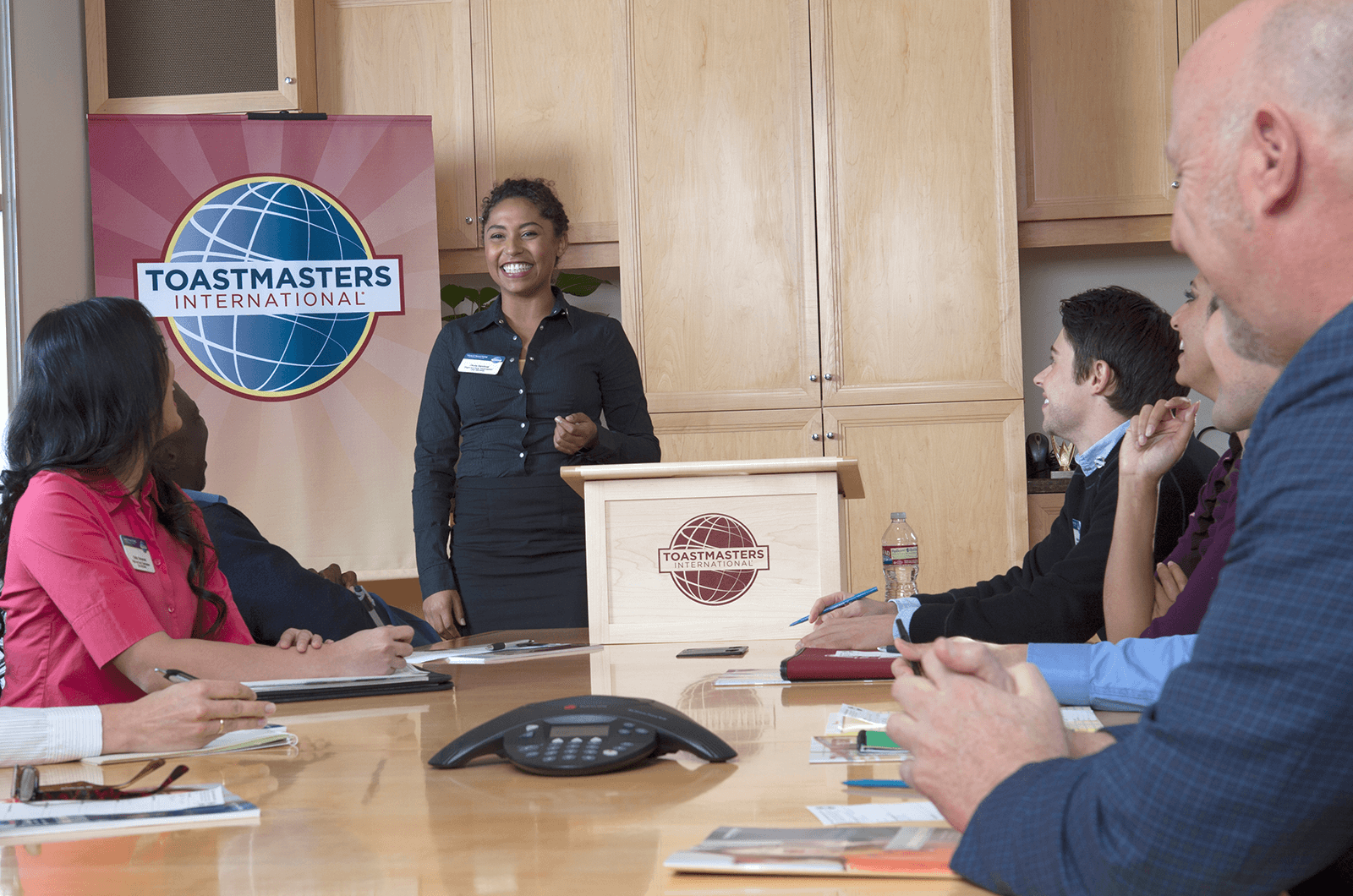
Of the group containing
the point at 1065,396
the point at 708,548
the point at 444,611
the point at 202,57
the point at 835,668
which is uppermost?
the point at 202,57

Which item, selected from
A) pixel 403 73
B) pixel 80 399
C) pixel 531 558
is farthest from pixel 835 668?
pixel 403 73

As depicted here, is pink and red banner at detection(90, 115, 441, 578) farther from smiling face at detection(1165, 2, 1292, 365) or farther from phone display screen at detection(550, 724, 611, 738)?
smiling face at detection(1165, 2, 1292, 365)

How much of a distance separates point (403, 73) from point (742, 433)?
5.66 ft

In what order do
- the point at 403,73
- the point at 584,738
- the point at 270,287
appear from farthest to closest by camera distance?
the point at 403,73 < the point at 270,287 < the point at 584,738

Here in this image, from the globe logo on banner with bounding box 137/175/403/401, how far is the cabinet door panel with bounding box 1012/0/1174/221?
221cm

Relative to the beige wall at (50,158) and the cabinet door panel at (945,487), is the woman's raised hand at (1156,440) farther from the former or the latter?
the beige wall at (50,158)

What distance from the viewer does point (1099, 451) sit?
7.36ft

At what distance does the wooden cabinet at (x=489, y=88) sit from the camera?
4.13m

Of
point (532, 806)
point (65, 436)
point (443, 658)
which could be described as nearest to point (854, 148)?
point (443, 658)

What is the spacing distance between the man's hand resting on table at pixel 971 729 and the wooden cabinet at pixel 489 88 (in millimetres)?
3491

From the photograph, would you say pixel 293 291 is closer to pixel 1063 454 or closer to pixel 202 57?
pixel 202 57

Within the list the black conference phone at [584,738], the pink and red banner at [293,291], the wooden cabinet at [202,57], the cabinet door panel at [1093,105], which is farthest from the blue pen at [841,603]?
the wooden cabinet at [202,57]

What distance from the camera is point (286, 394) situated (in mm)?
3760

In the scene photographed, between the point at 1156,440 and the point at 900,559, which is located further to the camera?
the point at 900,559
